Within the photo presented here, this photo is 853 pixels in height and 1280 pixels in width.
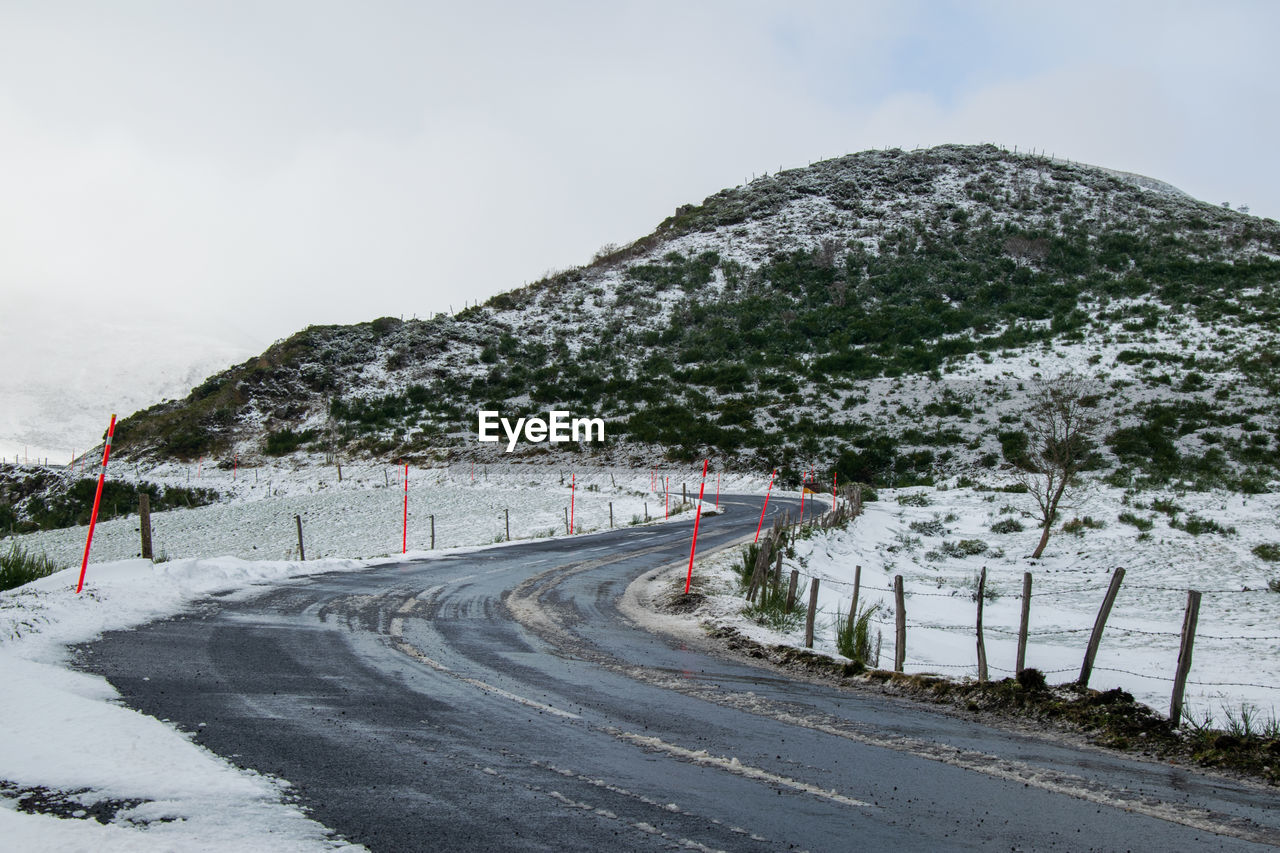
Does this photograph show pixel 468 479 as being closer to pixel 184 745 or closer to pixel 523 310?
pixel 523 310

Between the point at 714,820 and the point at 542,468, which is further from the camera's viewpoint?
the point at 542,468

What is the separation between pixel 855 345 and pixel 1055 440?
118 feet

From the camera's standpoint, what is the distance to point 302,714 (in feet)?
23.4

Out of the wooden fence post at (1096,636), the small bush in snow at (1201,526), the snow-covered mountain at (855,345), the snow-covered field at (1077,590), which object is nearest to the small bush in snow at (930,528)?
the snow-covered field at (1077,590)

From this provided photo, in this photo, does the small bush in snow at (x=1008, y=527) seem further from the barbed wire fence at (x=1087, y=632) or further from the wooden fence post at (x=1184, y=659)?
the wooden fence post at (x=1184, y=659)

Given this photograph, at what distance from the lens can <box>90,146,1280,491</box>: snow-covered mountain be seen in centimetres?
4662

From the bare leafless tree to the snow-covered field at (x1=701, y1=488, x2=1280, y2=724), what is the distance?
1101mm

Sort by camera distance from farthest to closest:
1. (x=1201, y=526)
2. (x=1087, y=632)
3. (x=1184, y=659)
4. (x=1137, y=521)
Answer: (x=1137, y=521) < (x=1201, y=526) < (x=1087, y=632) < (x=1184, y=659)

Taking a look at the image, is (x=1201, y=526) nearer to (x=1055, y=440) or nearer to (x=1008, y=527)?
(x=1055, y=440)

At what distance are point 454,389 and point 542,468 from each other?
14.7 m

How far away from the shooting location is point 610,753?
20.9 ft

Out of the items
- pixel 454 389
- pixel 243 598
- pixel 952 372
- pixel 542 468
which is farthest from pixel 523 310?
pixel 243 598

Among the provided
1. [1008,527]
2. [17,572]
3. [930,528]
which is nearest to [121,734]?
[17,572]

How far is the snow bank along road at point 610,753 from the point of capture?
494cm
